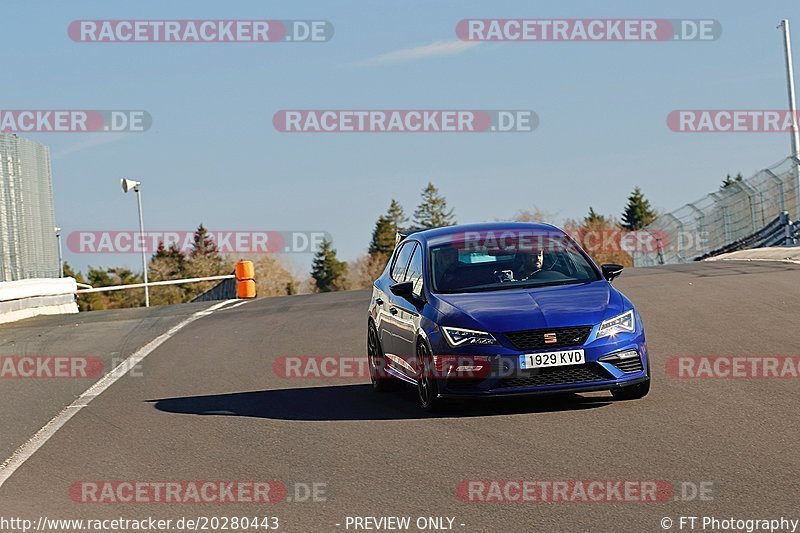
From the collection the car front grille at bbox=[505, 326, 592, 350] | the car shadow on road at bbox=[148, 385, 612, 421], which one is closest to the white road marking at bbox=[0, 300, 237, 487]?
the car shadow on road at bbox=[148, 385, 612, 421]

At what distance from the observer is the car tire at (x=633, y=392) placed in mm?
10095

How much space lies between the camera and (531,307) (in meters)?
9.94

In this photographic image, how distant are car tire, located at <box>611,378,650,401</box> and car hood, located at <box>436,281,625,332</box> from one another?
2.13 feet

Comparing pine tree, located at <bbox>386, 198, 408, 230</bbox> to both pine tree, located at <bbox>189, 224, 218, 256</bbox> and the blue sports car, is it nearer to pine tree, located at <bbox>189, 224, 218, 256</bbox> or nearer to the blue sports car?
pine tree, located at <bbox>189, 224, 218, 256</bbox>

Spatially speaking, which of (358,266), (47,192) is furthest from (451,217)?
(47,192)

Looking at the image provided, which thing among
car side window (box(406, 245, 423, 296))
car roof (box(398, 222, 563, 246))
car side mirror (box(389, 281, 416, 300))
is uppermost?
car roof (box(398, 222, 563, 246))

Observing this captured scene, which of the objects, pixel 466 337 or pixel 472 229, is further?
pixel 472 229

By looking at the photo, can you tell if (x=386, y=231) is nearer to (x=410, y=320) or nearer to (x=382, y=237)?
(x=382, y=237)

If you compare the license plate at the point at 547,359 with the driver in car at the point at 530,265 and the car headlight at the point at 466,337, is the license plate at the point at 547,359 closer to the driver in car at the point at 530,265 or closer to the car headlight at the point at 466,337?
the car headlight at the point at 466,337

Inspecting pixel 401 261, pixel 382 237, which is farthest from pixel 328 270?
pixel 401 261

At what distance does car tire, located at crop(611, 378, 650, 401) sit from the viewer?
10095 millimetres

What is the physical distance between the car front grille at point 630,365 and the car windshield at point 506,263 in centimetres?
121

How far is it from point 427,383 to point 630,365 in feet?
5.45

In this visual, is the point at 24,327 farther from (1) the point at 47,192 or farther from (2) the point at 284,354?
(2) the point at 284,354
